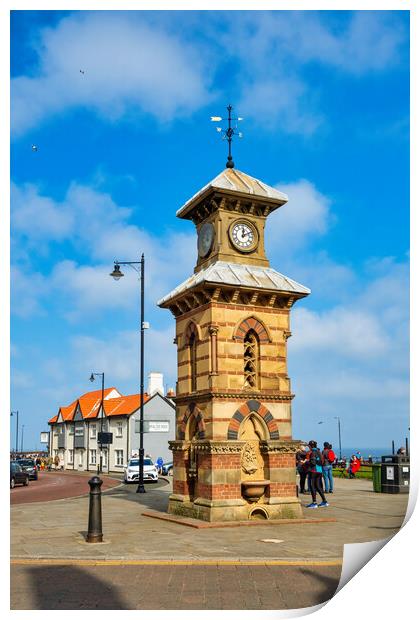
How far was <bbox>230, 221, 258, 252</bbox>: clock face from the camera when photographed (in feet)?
51.5

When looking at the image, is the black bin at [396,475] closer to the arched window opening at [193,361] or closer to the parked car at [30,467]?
the arched window opening at [193,361]

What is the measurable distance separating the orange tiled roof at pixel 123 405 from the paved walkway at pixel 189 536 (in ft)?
109

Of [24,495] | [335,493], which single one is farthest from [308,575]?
[24,495]

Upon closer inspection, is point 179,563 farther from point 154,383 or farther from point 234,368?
point 154,383

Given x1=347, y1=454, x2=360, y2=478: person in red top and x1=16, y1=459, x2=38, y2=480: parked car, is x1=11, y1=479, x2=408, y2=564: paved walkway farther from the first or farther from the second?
x1=16, y1=459, x2=38, y2=480: parked car

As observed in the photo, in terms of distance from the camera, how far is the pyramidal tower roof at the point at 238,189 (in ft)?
50.1

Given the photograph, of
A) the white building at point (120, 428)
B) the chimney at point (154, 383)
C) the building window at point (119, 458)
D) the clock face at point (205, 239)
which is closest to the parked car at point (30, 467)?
the white building at point (120, 428)

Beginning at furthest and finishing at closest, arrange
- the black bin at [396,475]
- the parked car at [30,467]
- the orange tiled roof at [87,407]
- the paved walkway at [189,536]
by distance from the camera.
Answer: the orange tiled roof at [87,407], the parked car at [30,467], the black bin at [396,475], the paved walkway at [189,536]

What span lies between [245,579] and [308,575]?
889 millimetres

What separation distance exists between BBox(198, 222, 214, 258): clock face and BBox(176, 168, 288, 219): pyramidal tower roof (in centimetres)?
62

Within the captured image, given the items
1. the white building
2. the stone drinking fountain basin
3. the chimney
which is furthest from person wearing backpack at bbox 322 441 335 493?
the chimney

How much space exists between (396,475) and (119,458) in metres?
33.3

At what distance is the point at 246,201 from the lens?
15664mm

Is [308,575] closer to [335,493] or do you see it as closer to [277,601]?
[277,601]
